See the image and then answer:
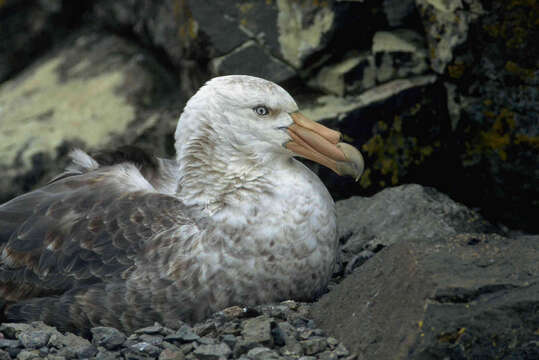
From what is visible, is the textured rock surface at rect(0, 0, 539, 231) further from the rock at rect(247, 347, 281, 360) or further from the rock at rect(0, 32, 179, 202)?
the rock at rect(247, 347, 281, 360)

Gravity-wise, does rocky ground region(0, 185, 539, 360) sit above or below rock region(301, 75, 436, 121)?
below

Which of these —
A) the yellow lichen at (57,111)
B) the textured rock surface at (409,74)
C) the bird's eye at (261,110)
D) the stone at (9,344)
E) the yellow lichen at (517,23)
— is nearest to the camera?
the stone at (9,344)

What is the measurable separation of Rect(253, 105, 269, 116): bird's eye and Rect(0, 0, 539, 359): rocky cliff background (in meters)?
0.93

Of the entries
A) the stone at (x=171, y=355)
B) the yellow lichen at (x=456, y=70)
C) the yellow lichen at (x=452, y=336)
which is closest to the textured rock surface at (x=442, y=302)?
the yellow lichen at (x=452, y=336)

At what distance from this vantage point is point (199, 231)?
12.3 ft

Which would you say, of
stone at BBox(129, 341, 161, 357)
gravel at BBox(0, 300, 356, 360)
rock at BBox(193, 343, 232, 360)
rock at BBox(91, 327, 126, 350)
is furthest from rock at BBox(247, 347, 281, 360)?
rock at BBox(91, 327, 126, 350)

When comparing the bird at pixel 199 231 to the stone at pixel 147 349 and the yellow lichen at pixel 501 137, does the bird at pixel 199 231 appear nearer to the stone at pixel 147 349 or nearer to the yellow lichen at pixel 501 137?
the stone at pixel 147 349

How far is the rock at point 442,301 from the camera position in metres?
2.64

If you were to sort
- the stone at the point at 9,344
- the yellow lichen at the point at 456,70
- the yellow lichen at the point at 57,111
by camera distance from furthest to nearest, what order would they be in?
the yellow lichen at the point at 57,111 < the yellow lichen at the point at 456,70 < the stone at the point at 9,344

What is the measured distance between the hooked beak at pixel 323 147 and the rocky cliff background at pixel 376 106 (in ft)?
1.69

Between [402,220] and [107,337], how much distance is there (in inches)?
78.8

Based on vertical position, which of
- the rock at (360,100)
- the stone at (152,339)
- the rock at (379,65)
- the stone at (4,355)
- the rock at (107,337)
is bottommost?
the rock at (107,337)

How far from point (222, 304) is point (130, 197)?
2.57 feet

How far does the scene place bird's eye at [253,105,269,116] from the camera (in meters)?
3.86
